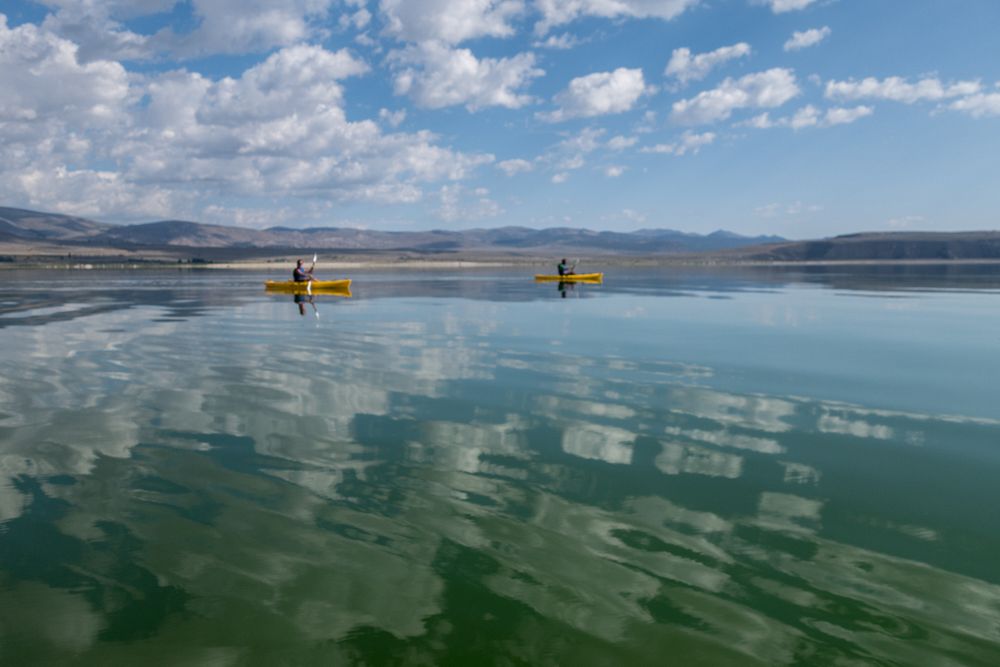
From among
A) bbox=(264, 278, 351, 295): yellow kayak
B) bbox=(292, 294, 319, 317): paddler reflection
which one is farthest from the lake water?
bbox=(264, 278, 351, 295): yellow kayak

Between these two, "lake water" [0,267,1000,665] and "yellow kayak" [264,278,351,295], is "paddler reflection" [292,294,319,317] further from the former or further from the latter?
Answer: "lake water" [0,267,1000,665]

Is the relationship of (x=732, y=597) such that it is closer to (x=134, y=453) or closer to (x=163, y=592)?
(x=163, y=592)

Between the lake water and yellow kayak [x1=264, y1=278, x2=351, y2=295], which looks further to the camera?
yellow kayak [x1=264, y1=278, x2=351, y2=295]

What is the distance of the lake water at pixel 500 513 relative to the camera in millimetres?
6555

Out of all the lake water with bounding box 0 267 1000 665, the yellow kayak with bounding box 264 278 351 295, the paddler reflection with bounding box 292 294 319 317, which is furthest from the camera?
the yellow kayak with bounding box 264 278 351 295

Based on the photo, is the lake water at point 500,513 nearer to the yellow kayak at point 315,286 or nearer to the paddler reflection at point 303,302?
the paddler reflection at point 303,302

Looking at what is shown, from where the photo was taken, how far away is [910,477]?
34.7 ft

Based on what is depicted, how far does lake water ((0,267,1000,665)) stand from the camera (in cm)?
655

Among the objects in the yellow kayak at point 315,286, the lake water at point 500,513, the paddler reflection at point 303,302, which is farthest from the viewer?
the yellow kayak at point 315,286

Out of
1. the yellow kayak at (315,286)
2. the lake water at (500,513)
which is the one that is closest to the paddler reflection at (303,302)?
the yellow kayak at (315,286)

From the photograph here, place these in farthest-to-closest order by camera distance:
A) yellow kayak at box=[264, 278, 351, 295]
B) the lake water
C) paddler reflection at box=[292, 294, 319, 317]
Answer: yellow kayak at box=[264, 278, 351, 295] → paddler reflection at box=[292, 294, 319, 317] → the lake water

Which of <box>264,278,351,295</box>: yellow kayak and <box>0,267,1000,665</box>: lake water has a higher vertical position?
<box>264,278,351,295</box>: yellow kayak

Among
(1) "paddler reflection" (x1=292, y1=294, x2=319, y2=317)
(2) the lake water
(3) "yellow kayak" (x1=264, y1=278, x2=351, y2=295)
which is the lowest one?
(2) the lake water

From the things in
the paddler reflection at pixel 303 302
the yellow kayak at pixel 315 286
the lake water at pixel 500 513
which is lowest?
the lake water at pixel 500 513
